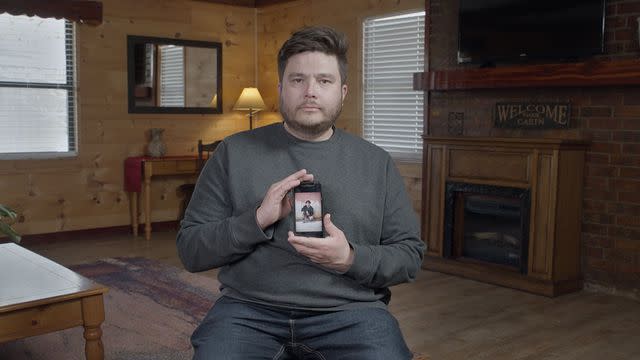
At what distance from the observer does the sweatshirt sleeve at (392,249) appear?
159 centimetres

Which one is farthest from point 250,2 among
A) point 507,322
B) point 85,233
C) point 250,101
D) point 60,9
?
point 507,322

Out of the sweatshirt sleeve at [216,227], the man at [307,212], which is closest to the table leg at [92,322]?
the sweatshirt sleeve at [216,227]

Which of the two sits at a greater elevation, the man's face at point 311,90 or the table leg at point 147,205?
the man's face at point 311,90

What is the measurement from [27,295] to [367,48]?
3818 millimetres

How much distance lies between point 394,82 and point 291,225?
3922 mm

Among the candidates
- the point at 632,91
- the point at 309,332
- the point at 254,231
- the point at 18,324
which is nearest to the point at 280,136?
the point at 254,231

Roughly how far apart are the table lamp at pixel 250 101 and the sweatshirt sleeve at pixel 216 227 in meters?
4.62

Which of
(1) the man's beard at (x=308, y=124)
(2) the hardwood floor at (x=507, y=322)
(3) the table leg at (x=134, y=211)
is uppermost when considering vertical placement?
(1) the man's beard at (x=308, y=124)

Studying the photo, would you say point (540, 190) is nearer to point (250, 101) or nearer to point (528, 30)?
point (528, 30)

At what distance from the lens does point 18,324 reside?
2295 millimetres

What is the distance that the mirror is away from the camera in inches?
238

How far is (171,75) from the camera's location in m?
6.23

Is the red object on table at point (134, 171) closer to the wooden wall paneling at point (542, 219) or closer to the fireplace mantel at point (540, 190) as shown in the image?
the fireplace mantel at point (540, 190)

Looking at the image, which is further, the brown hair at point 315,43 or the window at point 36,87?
the window at point 36,87
